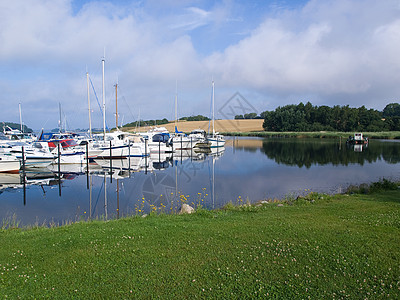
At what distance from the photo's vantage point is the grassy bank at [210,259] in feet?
16.8

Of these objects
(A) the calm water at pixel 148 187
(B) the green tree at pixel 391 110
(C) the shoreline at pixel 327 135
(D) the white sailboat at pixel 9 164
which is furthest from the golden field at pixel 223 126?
(B) the green tree at pixel 391 110

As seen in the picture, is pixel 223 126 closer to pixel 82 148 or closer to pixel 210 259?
pixel 82 148

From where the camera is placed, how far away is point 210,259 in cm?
620

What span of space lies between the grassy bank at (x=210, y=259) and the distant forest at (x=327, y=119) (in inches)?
4179

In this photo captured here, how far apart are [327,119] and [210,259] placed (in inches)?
4454

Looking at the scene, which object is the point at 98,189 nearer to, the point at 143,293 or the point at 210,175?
the point at 210,175

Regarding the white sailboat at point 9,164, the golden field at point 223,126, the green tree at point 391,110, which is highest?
the green tree at point 391,110

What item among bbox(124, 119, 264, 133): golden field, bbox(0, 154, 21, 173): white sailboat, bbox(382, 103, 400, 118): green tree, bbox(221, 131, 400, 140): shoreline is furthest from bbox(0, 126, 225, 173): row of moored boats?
bbox(382, 103, 400, 118): green tree

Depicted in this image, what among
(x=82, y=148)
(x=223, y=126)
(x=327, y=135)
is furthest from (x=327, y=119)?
(x=82, y=148)

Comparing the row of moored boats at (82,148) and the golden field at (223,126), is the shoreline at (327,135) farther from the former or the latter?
the row of moored boats at (82,148)

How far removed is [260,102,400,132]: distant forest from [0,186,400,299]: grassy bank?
10615cm

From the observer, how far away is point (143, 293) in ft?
16.6

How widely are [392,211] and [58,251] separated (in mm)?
10037

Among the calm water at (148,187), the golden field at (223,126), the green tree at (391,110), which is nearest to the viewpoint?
the calm water at (148,187)
